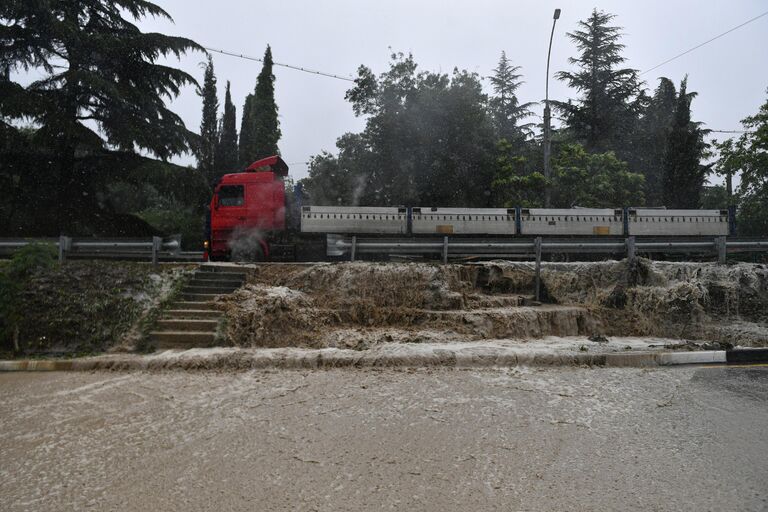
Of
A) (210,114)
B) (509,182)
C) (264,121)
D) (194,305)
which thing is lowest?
(194,305)

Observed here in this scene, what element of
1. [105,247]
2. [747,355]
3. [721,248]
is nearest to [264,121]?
[105,247]

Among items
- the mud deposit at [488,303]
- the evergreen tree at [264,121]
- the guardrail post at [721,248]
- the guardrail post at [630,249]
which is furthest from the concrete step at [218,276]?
the evergreen tree at [264,121]

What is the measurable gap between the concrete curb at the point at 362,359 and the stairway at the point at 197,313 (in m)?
0.42

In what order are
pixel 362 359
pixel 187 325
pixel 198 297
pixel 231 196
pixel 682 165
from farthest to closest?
1. pixel 682 165
2. pixel 231 196
3. pixel 198 297
4. pixel 187 325
5. pixel 362 359

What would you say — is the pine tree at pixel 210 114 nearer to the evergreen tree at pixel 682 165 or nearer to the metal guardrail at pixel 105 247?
the metal guardrail at pixel 105 247

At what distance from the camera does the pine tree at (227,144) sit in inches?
1510

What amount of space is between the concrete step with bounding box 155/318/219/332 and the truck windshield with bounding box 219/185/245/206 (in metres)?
7.06

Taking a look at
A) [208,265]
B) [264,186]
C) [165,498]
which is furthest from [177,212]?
[165,498]

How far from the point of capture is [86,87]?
18.9 metres

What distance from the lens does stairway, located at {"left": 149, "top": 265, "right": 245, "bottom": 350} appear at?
7422mm

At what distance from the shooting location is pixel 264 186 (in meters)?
14.3

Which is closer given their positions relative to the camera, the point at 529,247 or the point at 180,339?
the point at 180,339

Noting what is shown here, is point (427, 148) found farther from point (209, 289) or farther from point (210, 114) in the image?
point (210, 114)

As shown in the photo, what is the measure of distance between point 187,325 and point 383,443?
17.3 feet
